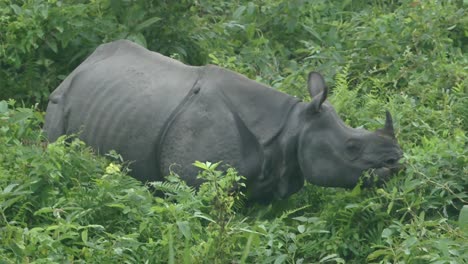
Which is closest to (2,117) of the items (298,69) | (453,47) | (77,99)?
(77,99)

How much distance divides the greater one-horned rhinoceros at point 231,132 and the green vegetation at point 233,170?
0.15 m

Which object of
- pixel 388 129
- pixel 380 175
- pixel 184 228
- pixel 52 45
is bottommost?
pixel 52 45

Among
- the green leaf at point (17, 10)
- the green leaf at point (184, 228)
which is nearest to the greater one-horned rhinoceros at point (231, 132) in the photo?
the green leaf at point (184, 228)

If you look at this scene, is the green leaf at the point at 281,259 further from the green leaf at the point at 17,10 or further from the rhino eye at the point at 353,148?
the green leaf at the point at 17,10

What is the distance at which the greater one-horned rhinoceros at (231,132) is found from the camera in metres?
8.79

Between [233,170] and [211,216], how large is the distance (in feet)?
1.20

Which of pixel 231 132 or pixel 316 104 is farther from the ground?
pixel 316 104

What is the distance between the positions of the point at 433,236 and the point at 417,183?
0.52 m

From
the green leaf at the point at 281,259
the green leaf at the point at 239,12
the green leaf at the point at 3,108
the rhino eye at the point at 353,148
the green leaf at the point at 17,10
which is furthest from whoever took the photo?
the green leaf at the point at 239,12

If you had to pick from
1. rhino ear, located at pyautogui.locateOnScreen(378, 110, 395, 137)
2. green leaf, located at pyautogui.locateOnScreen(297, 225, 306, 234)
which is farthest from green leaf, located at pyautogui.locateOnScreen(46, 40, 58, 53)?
green leaf, located at pyautogui.locateOnScreen(297, 225, 306, 234)

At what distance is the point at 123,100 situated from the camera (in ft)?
30.7

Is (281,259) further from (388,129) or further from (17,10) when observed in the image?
(17,10)

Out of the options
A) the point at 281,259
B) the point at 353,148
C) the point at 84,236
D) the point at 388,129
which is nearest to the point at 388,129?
the point at 388,129

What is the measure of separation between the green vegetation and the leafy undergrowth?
0.01 m
